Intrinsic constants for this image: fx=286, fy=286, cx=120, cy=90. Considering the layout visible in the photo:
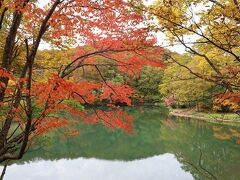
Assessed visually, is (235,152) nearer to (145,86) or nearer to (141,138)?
(141,138)

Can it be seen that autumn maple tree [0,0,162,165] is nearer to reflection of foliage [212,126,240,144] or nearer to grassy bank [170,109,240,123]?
reflection of foliage [212,126,240,144]

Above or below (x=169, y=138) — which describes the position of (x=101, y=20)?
above

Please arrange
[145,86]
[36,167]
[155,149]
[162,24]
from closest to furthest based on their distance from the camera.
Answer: [162,24] < [36,167] < [155,149] < [145,86]

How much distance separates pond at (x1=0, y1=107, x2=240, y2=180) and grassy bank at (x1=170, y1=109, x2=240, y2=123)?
1740 millimetres

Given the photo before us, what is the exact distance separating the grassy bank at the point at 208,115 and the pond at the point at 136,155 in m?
1.74

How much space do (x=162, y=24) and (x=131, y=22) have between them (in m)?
0.97

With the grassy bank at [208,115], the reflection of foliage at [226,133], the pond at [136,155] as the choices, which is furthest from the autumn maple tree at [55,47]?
the grassy bank at [208,115]

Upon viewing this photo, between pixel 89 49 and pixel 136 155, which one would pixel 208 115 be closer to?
pixel 136 155

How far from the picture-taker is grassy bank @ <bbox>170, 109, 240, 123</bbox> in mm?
20530

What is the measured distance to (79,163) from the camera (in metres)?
12.4

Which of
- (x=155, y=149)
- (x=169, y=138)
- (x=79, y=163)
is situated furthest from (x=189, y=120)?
(x=79, y=163)

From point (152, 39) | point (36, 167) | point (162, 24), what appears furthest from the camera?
point (36, 167)

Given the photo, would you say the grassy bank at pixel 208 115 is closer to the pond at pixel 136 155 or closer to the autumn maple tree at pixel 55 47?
the pond at pixel 136 155

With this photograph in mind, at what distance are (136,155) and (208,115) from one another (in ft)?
35.7
